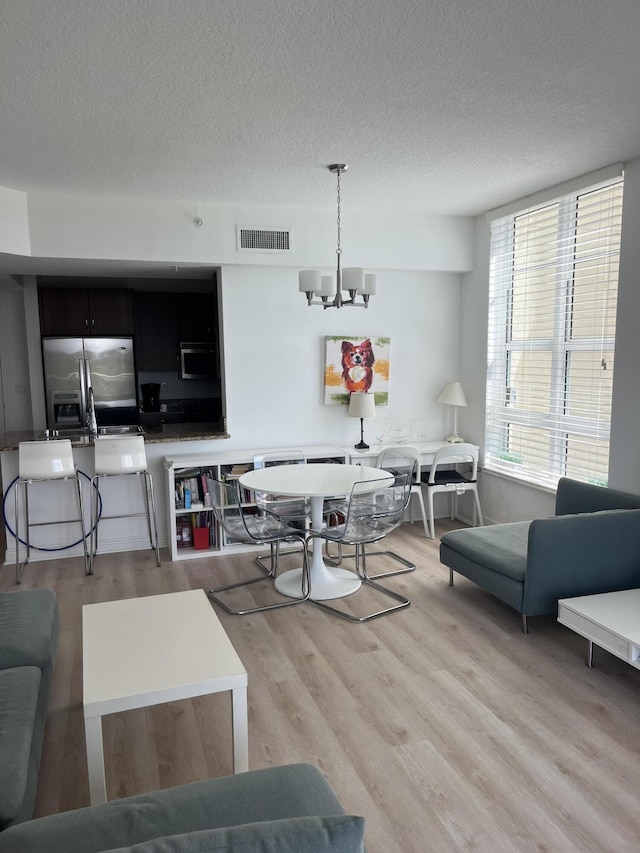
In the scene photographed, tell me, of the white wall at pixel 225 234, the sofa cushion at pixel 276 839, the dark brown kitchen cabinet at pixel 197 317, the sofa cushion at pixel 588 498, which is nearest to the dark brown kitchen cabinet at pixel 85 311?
the dark brown kitchen cabinet at pixel 197 317

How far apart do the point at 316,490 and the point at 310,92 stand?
2.14m

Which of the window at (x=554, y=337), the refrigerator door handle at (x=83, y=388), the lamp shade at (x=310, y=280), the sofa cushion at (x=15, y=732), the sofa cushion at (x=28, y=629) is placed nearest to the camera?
the sofa cushion at (x=15, y=732)

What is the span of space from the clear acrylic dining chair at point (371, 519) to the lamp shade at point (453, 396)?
160 centimetres

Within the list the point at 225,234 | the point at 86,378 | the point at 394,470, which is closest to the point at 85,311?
the point at 86,378

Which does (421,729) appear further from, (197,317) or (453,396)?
(197,317)

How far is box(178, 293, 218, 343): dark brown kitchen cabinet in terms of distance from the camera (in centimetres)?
684

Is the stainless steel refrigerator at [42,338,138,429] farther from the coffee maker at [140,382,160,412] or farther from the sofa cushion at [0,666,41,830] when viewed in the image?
the sofa cushion at [0,666,41,830]

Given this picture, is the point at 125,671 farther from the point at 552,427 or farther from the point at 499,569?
the point at 552,427

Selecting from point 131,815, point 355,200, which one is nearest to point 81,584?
point 131,815

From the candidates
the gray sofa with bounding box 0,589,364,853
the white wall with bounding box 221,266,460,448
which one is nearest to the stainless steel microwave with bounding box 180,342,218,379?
the white wall with bounding box 221,266,460,448

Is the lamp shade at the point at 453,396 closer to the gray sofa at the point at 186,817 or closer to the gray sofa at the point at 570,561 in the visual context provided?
the gray sofa at the point at 570,561

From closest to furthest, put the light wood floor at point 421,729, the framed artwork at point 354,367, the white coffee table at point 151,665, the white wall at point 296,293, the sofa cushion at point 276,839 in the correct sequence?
the sofa cushion at point 276,839, the white coffee table at point 151,665, the light wood floor at point 421,729, the white wall at point 296,293, the framed artwork at point 354,367

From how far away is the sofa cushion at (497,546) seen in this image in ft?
11.5

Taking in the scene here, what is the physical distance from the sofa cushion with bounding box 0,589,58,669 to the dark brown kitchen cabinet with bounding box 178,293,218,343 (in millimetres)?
4247
